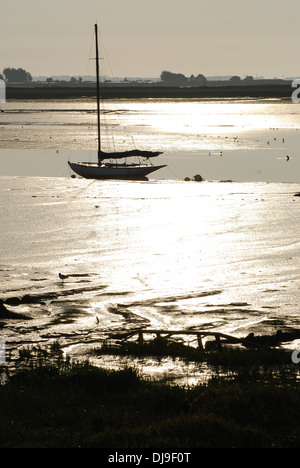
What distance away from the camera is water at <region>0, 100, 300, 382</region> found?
20.5 metres

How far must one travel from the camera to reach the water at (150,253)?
2050 centimetres

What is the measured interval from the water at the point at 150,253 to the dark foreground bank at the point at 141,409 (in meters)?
1.54

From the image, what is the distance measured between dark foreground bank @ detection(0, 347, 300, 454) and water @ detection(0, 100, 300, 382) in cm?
154

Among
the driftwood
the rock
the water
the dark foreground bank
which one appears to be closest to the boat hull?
the water

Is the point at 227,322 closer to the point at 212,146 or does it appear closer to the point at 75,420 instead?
the point at 75,420

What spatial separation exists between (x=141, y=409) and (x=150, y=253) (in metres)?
15.6

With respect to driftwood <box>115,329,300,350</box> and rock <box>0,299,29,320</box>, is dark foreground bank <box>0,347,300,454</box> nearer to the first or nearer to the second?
driftwood <box>115,329,300,350</box>

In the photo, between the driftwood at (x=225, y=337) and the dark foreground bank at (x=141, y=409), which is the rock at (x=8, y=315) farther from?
the dark foreground bank at (x=141, y=409)

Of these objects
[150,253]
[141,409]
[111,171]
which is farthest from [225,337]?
[111,171]

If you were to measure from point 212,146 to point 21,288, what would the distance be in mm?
63817

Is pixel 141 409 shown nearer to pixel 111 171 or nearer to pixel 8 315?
pixel 8 315

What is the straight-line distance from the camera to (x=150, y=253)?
29.4 metres
